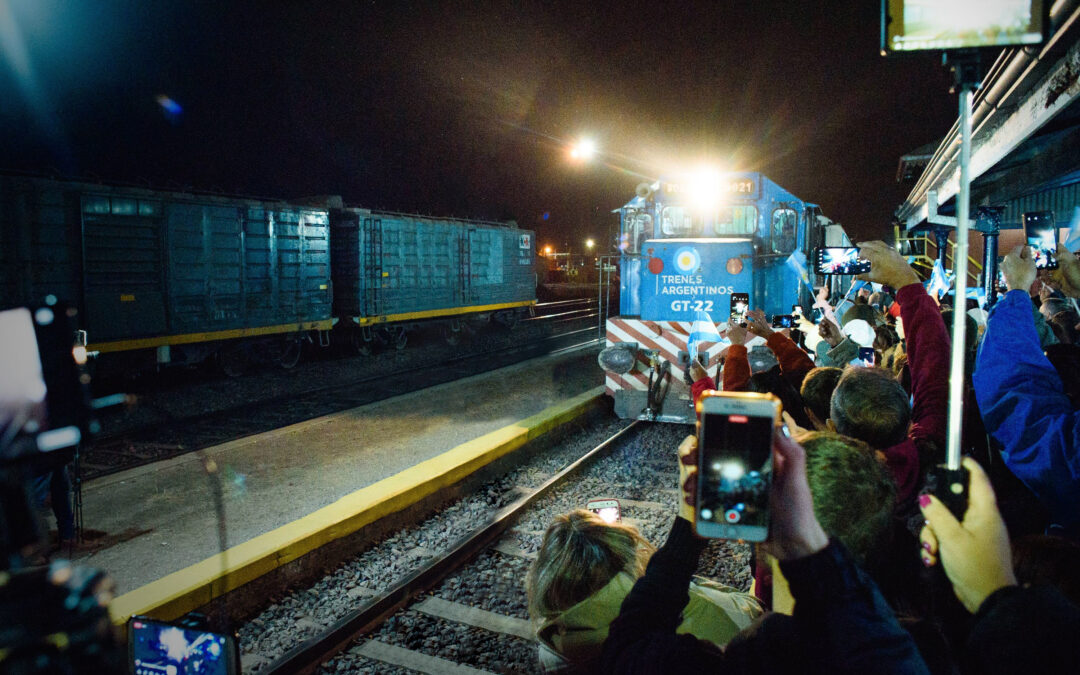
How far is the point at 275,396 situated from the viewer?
1227 cm

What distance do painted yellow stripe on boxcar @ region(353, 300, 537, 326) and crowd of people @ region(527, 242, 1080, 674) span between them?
52.2ft

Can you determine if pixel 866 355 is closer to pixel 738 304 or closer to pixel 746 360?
pixel 746 360

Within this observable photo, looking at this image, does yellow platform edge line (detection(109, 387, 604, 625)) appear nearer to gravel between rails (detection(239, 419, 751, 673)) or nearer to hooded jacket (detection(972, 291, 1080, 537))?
gravel between rails (detection(239, 419, 751, 673))

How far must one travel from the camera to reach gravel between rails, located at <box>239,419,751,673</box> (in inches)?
156

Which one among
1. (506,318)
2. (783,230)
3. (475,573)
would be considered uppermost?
(783,230)

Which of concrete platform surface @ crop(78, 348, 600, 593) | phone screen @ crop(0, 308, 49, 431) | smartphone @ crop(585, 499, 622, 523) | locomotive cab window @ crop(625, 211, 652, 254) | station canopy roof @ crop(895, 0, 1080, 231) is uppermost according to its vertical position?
station canopy roof @ crop(895, 0, 1080, 231)

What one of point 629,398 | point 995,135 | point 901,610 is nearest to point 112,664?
point 901,610

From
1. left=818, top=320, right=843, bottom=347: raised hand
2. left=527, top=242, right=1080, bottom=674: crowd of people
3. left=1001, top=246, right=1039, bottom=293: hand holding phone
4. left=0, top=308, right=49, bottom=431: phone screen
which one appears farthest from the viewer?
left=818, top=320, right=843, bottom=347: raised hand

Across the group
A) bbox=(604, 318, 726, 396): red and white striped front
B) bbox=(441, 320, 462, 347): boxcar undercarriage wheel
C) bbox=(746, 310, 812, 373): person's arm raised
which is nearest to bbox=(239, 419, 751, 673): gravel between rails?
bbox=(746, 310, 812, 373): person's arm raised

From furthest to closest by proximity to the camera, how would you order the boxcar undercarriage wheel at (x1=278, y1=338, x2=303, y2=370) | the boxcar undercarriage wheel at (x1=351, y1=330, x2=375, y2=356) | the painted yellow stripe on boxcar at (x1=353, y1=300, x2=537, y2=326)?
the boxcar undercarriage wheel at (x1=351, y1=330, x2=375, y2=356)
the painted yellow stripe on boxcar at (x1=353, y1=300, x2=537, y2=326)
the boxcar undercarriage wheel at (x1=278, y1=338, x2=303, y2=370)

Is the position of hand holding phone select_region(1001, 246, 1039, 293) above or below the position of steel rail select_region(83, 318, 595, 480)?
above

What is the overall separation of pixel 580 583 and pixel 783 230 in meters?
8.50

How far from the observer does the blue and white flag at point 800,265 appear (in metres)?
9.00

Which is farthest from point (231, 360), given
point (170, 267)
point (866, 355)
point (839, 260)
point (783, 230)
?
point (866, 355)
